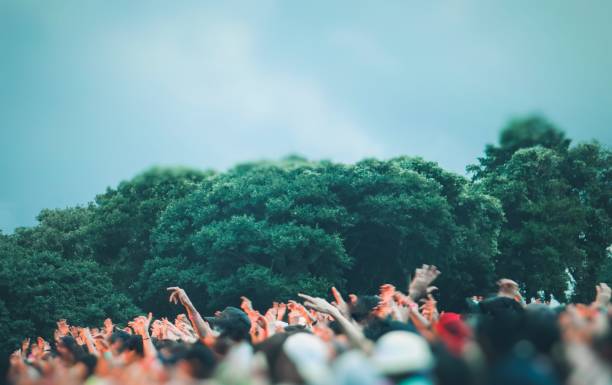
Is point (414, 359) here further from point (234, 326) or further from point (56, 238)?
point (56, 238)

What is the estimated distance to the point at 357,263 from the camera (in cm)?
2561

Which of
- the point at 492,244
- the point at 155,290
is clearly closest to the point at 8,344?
the point at 155,290

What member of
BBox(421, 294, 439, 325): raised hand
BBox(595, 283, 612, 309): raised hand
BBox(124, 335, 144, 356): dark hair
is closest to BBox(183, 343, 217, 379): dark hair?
BBox(124, 335, 144, 356): dark hair

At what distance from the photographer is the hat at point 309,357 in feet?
13.4

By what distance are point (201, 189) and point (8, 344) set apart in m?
10.7

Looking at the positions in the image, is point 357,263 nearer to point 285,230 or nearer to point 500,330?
point 285,230

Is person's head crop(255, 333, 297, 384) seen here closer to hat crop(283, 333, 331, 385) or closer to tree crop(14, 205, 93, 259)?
hat crop(283, 333, 331, 385)

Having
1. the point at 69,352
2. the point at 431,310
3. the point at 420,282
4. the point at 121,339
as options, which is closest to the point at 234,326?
the point at 69,352

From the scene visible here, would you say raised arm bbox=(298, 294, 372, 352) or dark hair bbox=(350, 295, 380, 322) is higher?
dark hair bbox=(350, 295, 380, 322)

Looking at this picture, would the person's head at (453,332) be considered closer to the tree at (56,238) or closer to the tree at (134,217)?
the tree at (134,217)

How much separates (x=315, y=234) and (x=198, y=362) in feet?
53.8

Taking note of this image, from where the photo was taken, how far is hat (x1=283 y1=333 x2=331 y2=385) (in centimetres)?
408

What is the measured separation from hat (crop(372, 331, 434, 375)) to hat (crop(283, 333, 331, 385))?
A: 1.22ft

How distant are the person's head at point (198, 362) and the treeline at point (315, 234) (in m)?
14.4
